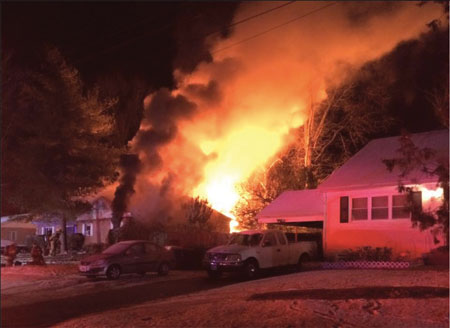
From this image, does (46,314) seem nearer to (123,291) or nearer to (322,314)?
(123,291)

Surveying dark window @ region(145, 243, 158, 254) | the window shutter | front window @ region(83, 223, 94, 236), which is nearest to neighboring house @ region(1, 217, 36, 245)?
dark window @ region(145, 243, 158, 254)

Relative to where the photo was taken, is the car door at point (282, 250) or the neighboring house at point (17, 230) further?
the neighboring house at point (17, 230)

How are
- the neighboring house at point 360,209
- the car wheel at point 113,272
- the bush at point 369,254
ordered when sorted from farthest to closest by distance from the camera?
the neighboring house at point 360,209
the bush at point 369,254
the car wheel at point 113,272

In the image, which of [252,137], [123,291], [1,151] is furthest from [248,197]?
[1,151]

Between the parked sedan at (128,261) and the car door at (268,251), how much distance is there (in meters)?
3.33

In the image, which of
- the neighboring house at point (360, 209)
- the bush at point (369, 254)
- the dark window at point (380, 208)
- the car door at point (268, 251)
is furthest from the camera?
the dark window at point (380, 208)

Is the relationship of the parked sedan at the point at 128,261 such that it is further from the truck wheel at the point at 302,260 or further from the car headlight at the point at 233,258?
the truck wheel at the point at 302,260

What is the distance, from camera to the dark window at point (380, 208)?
17469 mm

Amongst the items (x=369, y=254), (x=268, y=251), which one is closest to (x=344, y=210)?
(x=369, y=254)

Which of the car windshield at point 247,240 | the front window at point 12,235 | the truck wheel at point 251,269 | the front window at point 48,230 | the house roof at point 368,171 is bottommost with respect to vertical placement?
the truck wheel at point 251,269

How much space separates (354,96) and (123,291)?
42.7 feet

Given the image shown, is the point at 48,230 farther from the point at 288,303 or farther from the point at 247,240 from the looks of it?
the point at 288,303

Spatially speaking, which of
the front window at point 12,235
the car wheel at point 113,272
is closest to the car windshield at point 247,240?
the car wheel at point 113,272

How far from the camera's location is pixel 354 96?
22.0 metres
